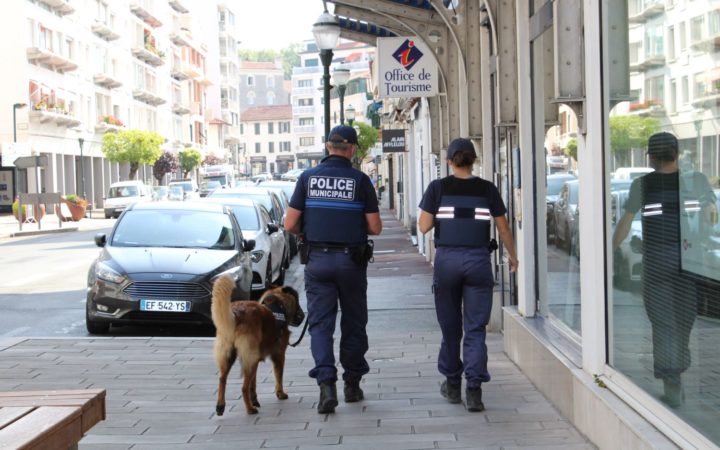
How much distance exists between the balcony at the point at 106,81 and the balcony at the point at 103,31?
2778mm

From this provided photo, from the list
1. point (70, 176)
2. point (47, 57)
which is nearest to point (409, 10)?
point (47, 57)

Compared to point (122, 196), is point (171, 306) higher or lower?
lower

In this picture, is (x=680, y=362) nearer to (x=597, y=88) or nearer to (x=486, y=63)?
(x=597, y=88)

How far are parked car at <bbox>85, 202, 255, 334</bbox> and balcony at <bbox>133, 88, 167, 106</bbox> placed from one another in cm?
7060

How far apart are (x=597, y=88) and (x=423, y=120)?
20126 mm

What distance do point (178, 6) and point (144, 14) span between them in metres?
16.5

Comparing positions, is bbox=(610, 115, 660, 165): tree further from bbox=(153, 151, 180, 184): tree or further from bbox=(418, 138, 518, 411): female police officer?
bbox=(153, 151, 180, 184): tree

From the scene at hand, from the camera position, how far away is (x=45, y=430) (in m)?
4.30

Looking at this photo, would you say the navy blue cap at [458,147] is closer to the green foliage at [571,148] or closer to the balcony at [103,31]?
the green foliage at [571,148]

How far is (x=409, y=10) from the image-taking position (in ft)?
49.8

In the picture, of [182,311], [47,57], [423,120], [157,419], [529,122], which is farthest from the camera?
[47,57]

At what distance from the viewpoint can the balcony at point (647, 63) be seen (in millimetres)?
5230

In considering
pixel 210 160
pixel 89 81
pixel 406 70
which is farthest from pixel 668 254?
pixel 210 160

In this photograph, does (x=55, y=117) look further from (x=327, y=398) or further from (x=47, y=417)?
(x=47, y=417)
